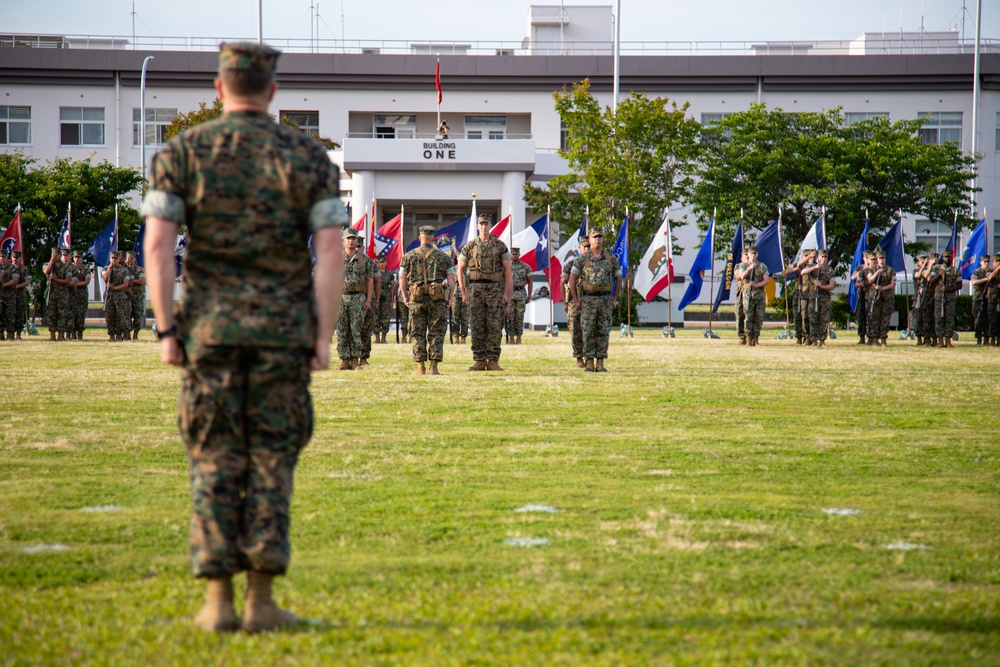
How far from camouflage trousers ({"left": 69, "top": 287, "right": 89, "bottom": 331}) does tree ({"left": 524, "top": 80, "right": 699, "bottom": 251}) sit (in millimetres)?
22511

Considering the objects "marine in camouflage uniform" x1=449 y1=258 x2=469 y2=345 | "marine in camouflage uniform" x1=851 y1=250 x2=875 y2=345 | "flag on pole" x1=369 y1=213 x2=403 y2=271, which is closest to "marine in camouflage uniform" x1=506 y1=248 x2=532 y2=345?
"marine in camouflage uniform" x1=449 y1=258 x2=469 y2=345

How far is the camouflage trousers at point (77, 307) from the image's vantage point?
96.1 feet

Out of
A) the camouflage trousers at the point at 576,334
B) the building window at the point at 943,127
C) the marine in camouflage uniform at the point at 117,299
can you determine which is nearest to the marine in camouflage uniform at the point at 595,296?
the camouflage trousers at the point at 576,334

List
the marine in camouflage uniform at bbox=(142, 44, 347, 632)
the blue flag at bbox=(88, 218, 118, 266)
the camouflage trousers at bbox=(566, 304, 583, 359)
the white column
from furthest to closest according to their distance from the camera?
1. the white column
2. the blue flag at bbox=(88, 218, 118, 266)
3. the camouflage trousers at bbox=(566, 304, 583, 359)
4. the marine in camouflage uniform at bbox=(142, 44, 347, 632)

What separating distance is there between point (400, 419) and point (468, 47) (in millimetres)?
53076

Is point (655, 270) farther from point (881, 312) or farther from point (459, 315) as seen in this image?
point (881, 312)

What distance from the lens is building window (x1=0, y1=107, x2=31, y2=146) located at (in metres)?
60.5

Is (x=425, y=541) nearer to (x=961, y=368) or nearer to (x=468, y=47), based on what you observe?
(x=961, y=368)

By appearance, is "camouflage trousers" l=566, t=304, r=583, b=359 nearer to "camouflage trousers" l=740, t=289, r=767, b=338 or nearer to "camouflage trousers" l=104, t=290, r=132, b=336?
"camouflage trousers" l=740, t=289, r=767, b=338

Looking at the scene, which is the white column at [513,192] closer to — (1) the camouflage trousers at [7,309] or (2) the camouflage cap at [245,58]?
(1) the camouflage trousers at [7,309]

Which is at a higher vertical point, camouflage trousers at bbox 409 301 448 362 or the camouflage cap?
the camouflage cap

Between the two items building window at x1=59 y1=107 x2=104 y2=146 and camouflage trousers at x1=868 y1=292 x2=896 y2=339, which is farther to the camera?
building window at x1=59 y1=107 x2=104 y2=146

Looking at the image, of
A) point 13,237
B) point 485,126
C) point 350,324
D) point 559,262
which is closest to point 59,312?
point 13,237

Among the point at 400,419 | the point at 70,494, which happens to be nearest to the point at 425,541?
the point at 70,494
